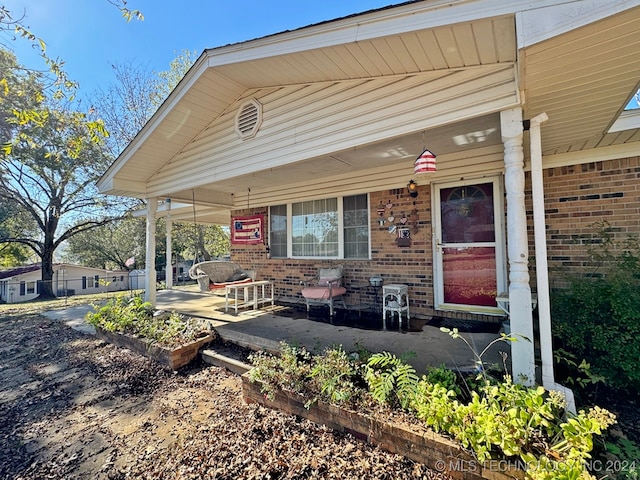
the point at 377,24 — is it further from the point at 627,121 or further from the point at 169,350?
the point at 169,350

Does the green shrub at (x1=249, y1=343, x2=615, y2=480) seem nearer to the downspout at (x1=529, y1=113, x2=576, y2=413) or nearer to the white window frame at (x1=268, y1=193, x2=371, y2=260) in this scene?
the downspout at (x1=529, y1=113, x2=576, y2=413)

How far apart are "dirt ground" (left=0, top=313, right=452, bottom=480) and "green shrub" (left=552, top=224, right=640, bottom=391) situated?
6.86ft

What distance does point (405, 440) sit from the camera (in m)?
2.02

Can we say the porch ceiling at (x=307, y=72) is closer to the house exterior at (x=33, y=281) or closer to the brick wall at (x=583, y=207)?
the brick wall at (x=583, y=207)

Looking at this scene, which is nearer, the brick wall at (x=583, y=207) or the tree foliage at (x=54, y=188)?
the brick wall at (x=583, y=207)

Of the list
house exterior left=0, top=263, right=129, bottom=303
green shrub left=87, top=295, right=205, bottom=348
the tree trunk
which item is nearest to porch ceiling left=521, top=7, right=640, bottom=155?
green shrub left=87, top=295, right=205, bottom=348

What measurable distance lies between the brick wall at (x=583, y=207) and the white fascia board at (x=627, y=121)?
716 millimetres

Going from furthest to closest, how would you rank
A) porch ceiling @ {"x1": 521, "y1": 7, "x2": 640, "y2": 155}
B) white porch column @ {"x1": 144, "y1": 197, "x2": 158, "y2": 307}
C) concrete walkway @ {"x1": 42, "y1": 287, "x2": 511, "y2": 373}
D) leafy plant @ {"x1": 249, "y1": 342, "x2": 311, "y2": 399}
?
white porch column @ {"x1": 144, "y1": 197, "x2": 158, "y2": 307} → concrete walkway @ {"x1": 42, "y1": 287, "x2": 511, "y2": 373} → leafy plant @ {"x1": 249, "y1": 342, "x2": 311, "y2": 399} → porch ceiling @ {"x1": 521, "y1": 7, "x2": 640, "y2": 155}

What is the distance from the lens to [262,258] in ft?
23.2

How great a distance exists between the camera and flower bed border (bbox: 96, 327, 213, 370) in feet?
12.3

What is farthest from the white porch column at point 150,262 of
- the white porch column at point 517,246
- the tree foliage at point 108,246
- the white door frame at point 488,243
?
the tree foliage at point 108,246

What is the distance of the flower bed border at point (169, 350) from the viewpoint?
3.74 meters

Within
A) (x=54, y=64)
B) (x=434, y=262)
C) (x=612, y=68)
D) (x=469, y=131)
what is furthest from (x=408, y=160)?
(x=54, y=64)

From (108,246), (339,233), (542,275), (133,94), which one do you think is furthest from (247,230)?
(108,246)
